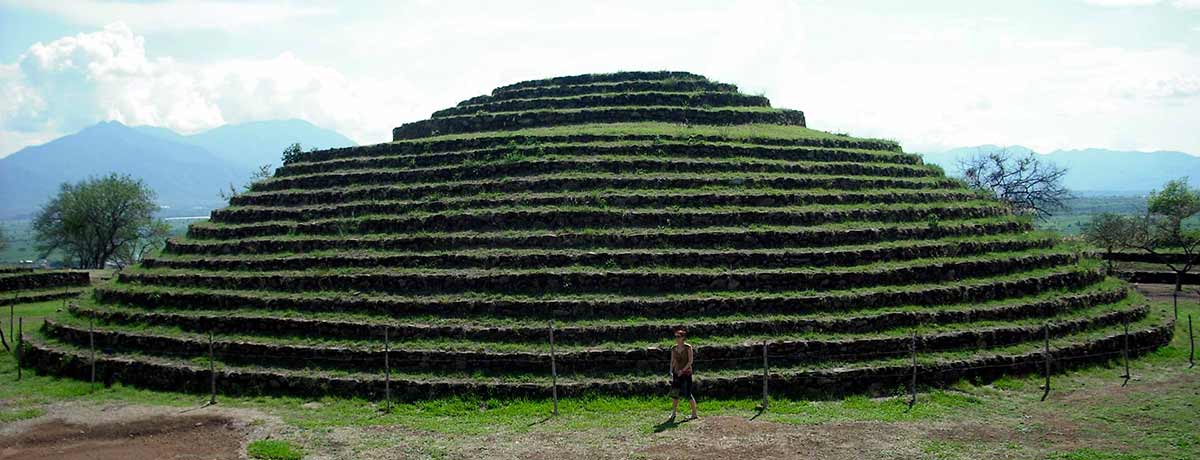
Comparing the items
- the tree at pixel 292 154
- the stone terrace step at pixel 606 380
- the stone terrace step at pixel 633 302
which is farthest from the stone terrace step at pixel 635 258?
the tree at pixel 292 154

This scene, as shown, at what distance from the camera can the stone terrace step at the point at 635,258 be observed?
53.9ft

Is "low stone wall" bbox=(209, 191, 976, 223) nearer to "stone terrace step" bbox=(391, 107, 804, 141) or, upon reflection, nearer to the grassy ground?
"stone terrace step" bbox=(391, 107, 804, 141)

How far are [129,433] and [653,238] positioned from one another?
10379 millimetres

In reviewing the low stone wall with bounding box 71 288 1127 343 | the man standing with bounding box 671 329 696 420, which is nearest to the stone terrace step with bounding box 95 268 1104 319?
the low stone wall with bounding box 71 288 1127 343

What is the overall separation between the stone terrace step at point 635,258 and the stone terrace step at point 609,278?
0.28 meters

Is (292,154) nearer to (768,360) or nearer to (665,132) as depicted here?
(665,132)

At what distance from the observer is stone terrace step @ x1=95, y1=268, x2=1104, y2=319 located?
15.3m

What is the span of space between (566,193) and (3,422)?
11.7 metres

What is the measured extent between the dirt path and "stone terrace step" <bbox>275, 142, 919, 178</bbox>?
929 cm

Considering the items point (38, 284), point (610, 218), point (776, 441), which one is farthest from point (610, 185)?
point (38, 284)

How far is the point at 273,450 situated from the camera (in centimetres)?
1159

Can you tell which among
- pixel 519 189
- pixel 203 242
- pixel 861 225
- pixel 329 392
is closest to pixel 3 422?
pixel 329 392

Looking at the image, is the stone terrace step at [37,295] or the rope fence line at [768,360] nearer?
the rope fence line at [768,360]

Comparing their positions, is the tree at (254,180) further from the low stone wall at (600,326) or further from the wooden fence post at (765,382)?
the wooden fence post at (765,382)
